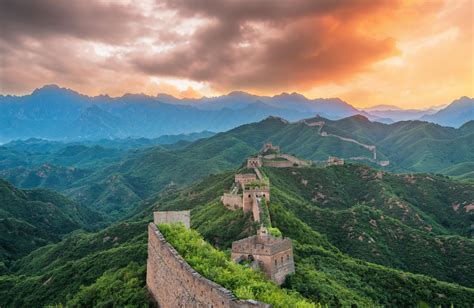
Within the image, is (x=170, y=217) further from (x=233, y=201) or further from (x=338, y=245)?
(x=338, y=245)

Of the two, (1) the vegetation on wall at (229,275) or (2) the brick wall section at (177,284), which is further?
(1) the vegetation on wall at (229,275)

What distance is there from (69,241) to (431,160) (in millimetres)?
165986

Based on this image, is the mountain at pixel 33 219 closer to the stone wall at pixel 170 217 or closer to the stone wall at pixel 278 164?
the stone wall at pixel 278 164

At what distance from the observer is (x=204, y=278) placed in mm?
12234

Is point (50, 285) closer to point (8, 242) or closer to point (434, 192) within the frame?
point (8, 242)

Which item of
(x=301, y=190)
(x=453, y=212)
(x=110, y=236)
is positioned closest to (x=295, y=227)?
(x=301, y=190)

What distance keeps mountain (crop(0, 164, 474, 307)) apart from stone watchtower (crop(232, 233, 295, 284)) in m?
1.06

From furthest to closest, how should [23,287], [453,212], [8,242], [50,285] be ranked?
[8,242] → [453,212] → [23,287] → [50,285]

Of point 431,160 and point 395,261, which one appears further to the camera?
point 431,160

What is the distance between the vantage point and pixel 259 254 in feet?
86.1

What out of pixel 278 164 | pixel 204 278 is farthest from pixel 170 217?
Answer: pixel 278 164

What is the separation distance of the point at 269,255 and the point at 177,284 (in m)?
12.0

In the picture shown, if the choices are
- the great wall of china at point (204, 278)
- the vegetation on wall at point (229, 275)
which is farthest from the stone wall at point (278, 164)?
the vegetation on wall at point (229, 275)

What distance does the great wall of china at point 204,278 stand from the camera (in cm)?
1177
